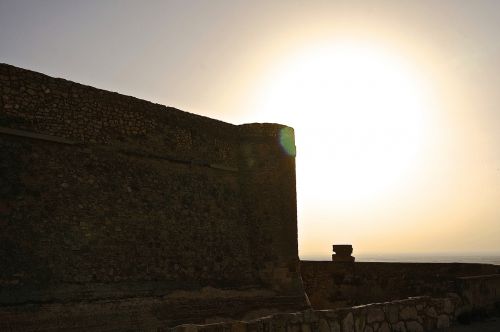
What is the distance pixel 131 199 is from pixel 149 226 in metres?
0.74

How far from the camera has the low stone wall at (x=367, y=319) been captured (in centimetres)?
584

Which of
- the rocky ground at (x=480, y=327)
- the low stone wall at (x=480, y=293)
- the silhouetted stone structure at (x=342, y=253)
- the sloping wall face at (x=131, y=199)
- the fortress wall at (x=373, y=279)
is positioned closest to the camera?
the rocky ground at (x=480, y=327)

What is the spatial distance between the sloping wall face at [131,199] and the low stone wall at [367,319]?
4969 mm

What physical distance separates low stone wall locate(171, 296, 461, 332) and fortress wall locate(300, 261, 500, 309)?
27.0 feet

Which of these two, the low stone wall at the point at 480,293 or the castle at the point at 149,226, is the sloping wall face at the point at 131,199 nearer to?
the castle at the point at 149,226

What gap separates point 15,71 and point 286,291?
862 cm

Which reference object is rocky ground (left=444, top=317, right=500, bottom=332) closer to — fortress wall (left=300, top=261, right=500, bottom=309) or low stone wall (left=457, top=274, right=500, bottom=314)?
low stone wall (left=457, top=274, right=500, bottom=314)

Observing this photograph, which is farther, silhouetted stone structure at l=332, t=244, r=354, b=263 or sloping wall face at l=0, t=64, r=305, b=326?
silhouetted stone structure at l=332, t=244, r=354, b=263

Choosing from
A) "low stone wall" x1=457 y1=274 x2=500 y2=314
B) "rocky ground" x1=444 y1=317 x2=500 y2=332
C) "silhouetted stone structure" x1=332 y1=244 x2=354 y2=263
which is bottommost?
"rocky ground" x1=444 y1=317 x2=500 y2=332

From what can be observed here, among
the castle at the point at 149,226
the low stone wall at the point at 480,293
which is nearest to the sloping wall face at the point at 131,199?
the castle at the point at 149,226

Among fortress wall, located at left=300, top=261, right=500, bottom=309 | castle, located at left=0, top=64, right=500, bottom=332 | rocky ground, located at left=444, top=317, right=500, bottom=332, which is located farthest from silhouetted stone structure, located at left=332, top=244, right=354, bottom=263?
rocky ground, located at left=444, top=317, right=500, bottom=332

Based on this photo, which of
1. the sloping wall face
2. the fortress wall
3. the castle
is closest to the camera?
the castle

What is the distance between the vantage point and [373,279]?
1786 centimetres

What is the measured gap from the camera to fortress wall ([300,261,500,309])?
53.7 ft
